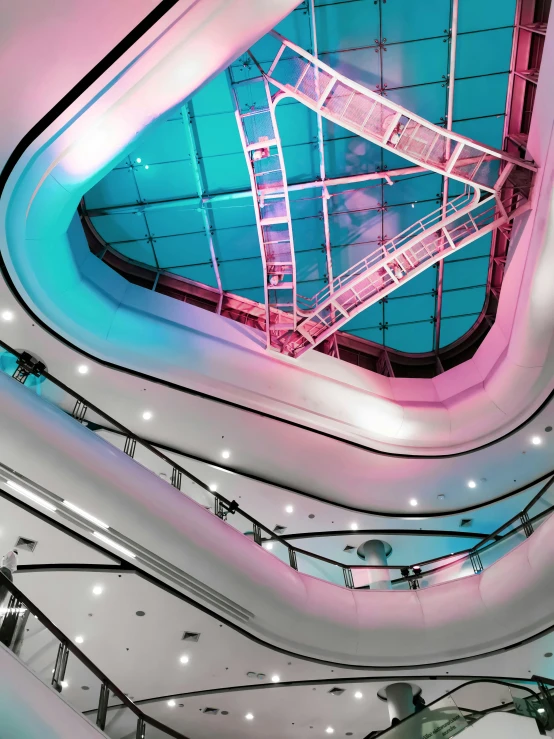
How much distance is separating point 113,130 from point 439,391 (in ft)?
37.6

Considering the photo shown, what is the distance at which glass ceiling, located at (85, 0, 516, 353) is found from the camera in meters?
13.7

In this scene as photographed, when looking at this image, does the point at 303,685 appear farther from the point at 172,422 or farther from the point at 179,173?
the point at 179,173

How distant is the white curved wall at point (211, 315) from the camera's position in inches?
411

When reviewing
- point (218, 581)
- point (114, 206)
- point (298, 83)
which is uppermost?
point (114, 206)

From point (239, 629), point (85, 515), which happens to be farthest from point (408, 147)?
point (239, 629)

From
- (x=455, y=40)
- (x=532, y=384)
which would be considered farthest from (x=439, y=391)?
(x=455, y=40)

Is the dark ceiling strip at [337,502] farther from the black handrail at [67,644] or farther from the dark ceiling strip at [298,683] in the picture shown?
the black handrail at [67,644]

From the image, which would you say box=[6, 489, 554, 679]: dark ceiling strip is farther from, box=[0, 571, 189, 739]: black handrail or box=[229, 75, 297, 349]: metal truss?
box=[229, 75, 297, 349]: metal truss

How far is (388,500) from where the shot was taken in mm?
17438

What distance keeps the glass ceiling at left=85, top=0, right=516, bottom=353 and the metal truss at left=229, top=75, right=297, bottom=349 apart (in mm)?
524

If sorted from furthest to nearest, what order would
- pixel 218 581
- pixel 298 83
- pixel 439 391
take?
pixel 439 391, pixel 298 83, pixel 218 581

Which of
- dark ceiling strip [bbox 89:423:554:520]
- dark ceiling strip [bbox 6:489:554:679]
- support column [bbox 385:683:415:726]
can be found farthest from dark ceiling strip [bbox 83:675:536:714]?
dark ceiling strip [bbox 89:423:554:520]

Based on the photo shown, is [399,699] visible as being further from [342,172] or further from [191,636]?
[342,172]

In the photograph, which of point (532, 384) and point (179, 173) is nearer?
point (532, 384)
